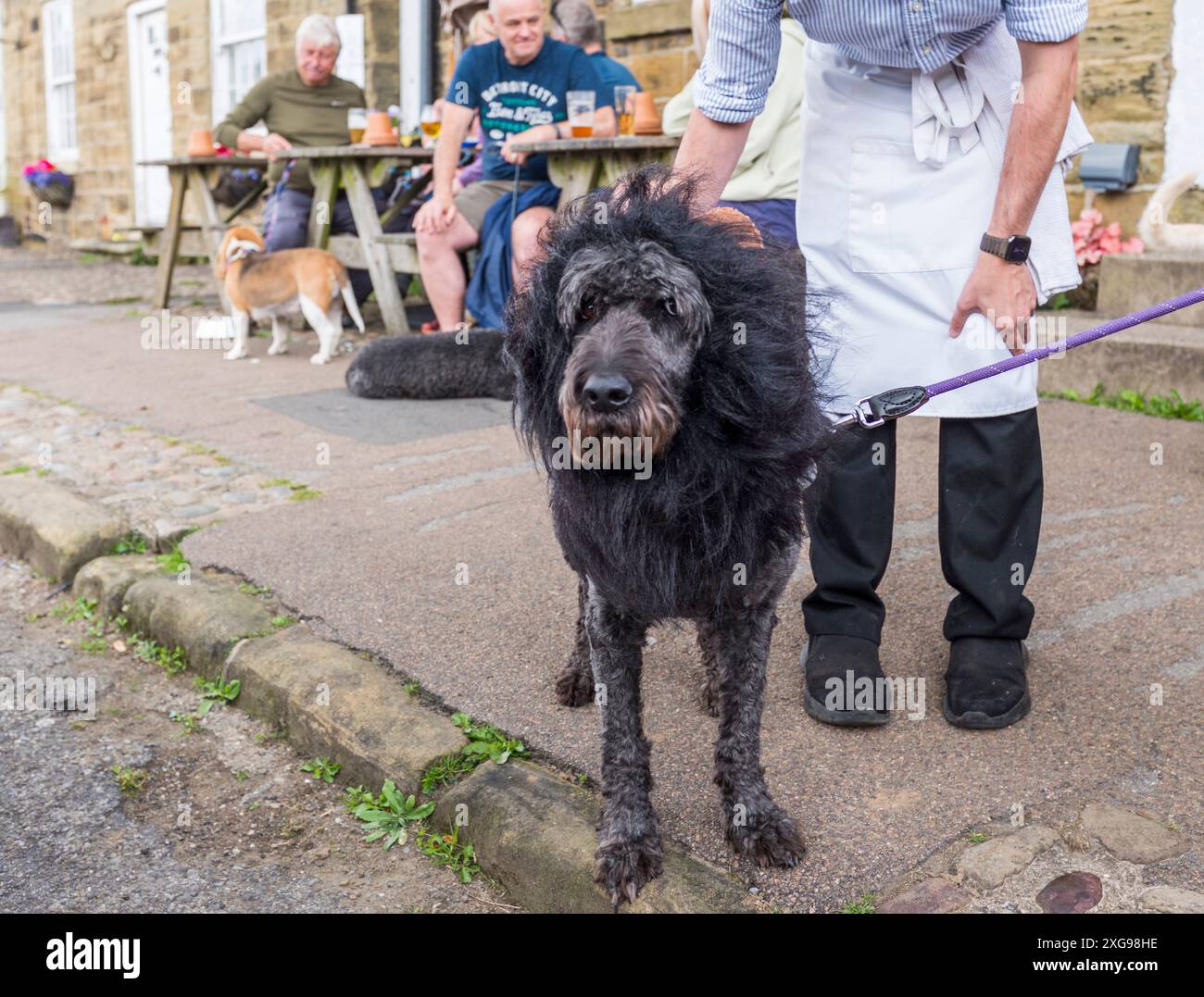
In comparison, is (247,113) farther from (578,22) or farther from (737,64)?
(737,64)

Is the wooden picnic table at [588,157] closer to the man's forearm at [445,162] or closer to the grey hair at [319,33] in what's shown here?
the man's forearm at [445,162]

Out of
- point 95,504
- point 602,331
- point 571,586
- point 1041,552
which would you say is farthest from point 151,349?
point 602,331

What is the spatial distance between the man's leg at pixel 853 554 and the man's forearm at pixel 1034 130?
0.59 m

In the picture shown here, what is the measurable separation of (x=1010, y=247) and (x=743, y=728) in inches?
47.1

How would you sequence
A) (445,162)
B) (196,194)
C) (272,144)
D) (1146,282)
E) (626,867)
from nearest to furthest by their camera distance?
(626,867)
(1146,282)
(445,162)
(272,144)
(196,194)

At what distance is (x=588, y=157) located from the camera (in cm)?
643

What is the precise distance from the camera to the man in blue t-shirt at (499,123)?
6.77 metres

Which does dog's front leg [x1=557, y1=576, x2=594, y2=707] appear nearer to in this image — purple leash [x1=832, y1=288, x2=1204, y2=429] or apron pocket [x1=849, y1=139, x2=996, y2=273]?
purple leash [x1=832, y1=288, x2=1204, y2=429]

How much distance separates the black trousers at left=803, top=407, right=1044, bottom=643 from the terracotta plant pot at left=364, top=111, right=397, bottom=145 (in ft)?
19.7

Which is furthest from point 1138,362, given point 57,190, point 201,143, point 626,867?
point 57,190

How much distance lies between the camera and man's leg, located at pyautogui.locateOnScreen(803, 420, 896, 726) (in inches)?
112

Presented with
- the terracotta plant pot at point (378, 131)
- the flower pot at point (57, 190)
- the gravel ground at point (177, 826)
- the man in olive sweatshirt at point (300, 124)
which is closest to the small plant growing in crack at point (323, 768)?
the gravel ground at point (177, 826)

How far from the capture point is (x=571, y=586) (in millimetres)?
3596
